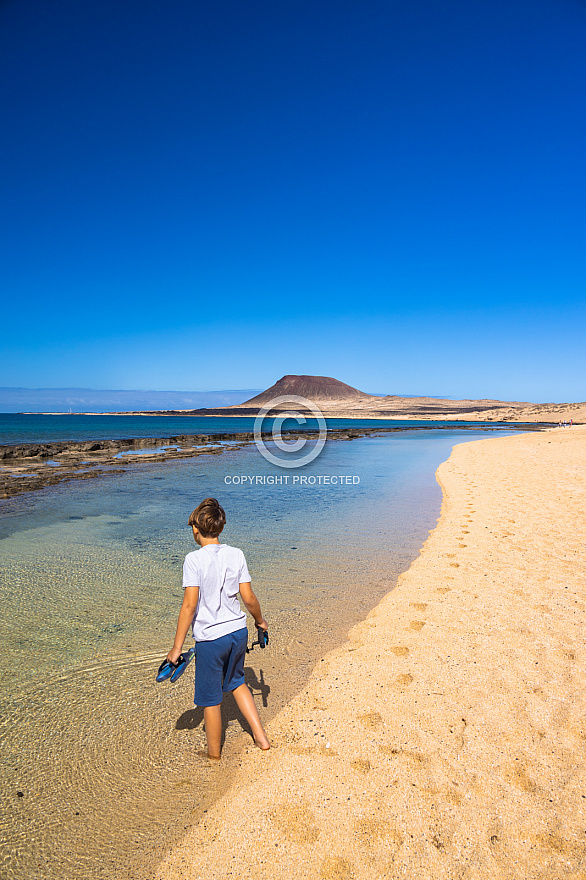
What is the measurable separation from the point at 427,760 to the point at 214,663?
1.77 metres

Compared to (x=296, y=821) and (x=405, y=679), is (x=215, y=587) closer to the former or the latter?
(x=296, y=821)

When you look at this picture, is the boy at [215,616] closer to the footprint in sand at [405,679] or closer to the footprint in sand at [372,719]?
the footprint in sand at [372,719]

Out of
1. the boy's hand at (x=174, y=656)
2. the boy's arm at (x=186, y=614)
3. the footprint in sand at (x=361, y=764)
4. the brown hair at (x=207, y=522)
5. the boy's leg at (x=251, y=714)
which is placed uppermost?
the brown hair at (x=207, y=522)

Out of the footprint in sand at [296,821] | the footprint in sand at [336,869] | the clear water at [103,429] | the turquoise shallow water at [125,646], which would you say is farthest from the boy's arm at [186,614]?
the clear water at [103,429]

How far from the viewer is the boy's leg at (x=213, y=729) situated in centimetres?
333

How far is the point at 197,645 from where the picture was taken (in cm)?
330

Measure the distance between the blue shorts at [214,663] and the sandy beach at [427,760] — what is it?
61cm

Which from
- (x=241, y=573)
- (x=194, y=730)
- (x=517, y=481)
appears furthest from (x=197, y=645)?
(x=517, y=481)

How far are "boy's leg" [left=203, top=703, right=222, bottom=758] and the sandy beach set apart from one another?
260 millimetres

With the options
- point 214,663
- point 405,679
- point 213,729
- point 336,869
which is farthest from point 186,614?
point 405,679

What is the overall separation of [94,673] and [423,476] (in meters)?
17.6

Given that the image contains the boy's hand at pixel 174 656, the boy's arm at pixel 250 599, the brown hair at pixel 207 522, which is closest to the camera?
the boy's hand at pixel 174 656

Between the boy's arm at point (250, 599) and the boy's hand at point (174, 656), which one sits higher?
the boy's arm at point (250, 599)

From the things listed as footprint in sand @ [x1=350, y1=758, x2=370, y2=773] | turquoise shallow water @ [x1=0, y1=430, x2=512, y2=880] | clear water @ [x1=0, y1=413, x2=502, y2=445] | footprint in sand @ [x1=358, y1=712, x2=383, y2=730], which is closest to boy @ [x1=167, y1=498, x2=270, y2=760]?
turquoise shallow water @ [x1=0, y1=430, x2=512, y2=880]
